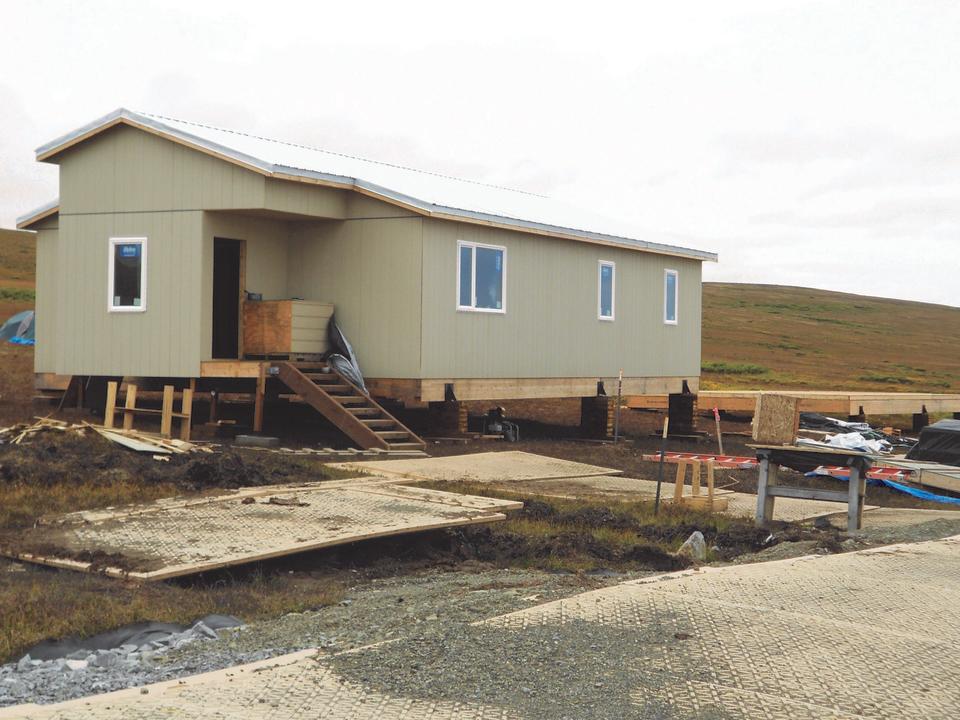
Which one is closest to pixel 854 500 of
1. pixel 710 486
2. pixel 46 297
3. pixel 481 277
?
pixel 710 486

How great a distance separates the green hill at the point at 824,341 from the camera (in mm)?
48031

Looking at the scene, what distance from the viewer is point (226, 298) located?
20.3 meters

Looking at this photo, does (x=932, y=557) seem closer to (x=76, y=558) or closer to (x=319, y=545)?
(x=319, y=545)

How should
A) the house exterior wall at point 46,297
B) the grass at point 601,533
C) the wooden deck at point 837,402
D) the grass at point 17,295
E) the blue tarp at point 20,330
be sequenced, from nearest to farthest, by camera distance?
the grass at point 601,533
the house exterior wall at point 46,297
the wooden deck at point 837,402
the blue tarp at point 20,330
the grass at point 17,295

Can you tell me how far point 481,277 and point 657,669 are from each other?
47.5 feet

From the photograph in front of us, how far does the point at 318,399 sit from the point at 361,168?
20.2 ft

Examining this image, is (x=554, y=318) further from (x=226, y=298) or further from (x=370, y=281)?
(x=226, y=298)

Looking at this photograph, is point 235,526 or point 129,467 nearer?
point 235,526

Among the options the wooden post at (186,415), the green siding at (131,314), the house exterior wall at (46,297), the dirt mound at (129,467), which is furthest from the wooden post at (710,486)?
the house exterior wall at (46,297)

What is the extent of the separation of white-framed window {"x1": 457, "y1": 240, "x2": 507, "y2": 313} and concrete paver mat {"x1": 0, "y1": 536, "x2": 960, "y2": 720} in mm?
12331

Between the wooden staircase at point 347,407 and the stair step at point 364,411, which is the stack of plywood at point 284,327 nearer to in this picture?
the wooden staircase at point 347,407

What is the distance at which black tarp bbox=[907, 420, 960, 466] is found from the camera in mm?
19062

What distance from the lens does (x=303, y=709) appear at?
5066 millimetres

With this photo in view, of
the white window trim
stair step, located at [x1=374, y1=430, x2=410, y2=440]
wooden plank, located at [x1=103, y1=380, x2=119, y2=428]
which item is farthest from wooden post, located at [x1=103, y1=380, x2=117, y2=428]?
stair step, located at [x1=374, y1=430, x2=410, y2=440]
